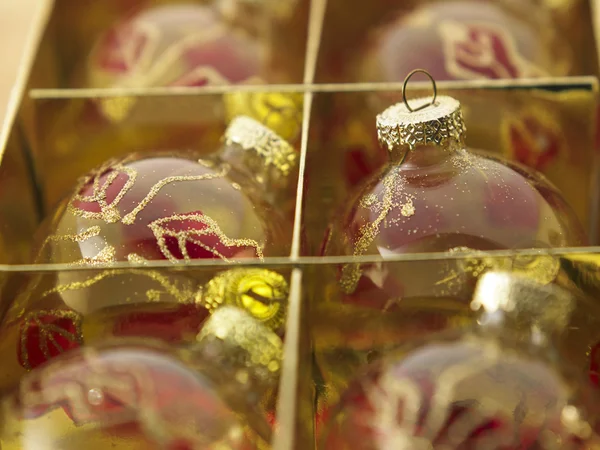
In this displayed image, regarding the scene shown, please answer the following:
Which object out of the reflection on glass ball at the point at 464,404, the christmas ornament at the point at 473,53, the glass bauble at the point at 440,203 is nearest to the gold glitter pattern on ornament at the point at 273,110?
the christmas ornament at the point at 473,53

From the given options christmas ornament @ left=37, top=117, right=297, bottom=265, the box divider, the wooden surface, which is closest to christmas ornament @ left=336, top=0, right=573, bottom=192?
christmas ornament @ left=37, top=117, right=297, bottom=265

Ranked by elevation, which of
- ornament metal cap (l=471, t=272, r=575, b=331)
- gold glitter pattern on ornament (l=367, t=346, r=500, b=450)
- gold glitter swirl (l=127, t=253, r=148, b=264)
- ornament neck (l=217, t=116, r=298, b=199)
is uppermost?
ornament neck (l=217, t=116, r=298, b=199)

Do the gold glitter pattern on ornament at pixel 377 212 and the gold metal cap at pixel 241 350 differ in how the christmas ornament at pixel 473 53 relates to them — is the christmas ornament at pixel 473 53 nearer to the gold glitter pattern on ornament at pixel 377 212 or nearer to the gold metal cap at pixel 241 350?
the gold glitter pattern on ornament at pixel 377 212

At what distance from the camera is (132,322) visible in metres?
Result: 0.68

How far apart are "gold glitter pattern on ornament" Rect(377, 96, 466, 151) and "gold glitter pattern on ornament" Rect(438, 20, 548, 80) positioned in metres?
0.26

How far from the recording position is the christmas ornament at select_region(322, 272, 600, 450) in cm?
58

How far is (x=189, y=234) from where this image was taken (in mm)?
716

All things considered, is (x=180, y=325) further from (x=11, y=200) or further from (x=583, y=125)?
(x=583, y=125)

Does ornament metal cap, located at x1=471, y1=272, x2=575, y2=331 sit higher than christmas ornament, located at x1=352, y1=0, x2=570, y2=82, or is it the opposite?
christmas ornament, located at x1=352, y1=0, x2=570, y2=82

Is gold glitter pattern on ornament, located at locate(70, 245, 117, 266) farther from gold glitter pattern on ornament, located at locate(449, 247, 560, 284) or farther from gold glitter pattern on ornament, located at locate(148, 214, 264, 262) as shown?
gold glitter pattern on ornament, located at locate(449, 247, 560, 284)

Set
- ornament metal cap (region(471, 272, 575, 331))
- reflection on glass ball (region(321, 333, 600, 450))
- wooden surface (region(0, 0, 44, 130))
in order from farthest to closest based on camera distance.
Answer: wooden surface (region(0, 0, 44, 130)) < ornament metal cap (region(471, 272, 575, 331)) < reflection on glass ball (region(321, 333, 600, 450))

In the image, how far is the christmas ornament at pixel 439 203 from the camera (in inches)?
27.6

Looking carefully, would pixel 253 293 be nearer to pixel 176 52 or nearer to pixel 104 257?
pixel 104 257

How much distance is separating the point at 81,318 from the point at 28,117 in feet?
1.03
